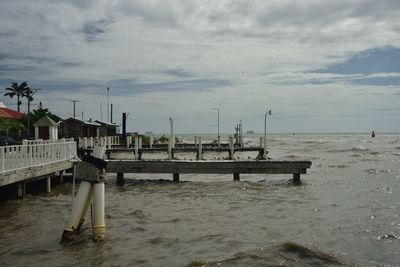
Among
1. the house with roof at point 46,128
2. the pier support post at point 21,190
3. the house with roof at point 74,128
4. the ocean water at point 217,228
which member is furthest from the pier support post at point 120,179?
the house with roof at point 74,128

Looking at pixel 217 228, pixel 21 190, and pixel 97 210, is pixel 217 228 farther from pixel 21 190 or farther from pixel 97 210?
pixel 21 190

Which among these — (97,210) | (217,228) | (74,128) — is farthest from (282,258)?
(74,128)

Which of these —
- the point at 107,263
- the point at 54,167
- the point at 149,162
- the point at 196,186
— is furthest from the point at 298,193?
the point at 107,263

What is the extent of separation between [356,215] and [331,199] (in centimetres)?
343

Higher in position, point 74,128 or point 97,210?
point 74,128

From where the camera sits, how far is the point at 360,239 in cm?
1037

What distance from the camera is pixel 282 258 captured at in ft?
28.3

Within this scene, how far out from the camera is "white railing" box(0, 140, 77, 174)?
14.4m

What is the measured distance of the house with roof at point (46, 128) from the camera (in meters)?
27.4

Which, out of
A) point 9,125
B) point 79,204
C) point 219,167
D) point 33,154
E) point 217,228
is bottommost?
point 217,228

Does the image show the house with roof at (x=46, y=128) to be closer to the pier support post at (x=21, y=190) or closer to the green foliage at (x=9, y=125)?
the pier support post at (x=21, y=190)

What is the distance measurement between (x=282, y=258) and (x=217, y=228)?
3.14 meters

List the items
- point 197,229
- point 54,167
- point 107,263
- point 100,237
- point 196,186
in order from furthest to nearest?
point 196,186 < point 54,167 < point 197,229 < point 100,237 < point 107,263

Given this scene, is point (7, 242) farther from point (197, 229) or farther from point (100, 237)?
point (197, 229)
